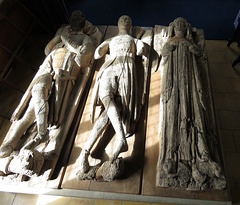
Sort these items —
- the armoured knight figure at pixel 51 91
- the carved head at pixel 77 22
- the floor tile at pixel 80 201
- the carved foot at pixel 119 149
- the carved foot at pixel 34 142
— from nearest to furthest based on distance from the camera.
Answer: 1. the carved foot at pixel 119 149
2. the carved foot at pixel 34 142
3. the armoured knight figure at pixel 51 91
4. the floor tile at pixel 80 201
5. the carved head at pixel 77 22

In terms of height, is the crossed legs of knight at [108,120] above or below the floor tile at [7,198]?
above

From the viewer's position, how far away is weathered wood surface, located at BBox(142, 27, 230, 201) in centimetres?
239

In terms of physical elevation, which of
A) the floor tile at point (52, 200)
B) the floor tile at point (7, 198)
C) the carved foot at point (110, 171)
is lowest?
the floor tile at point (7, 198)

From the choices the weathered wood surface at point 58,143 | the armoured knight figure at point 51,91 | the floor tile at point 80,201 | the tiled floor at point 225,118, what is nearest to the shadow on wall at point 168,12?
the tiled floor at point 225,118

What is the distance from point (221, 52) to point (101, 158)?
385 cm

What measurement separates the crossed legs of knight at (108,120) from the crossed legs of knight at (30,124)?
0.58 metres

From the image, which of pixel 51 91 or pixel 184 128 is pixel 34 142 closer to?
pixel 51 91

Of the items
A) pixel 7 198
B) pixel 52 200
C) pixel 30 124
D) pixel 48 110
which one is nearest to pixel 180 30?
pixel 48 110

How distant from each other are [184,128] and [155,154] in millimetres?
549

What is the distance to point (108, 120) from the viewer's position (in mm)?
2836

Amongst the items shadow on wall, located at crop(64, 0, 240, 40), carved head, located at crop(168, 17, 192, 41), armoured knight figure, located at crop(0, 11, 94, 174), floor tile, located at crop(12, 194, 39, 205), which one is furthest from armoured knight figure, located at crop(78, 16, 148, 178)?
shadow on wall, located at crop(64, 0, 240, 40)

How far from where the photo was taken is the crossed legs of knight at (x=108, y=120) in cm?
256

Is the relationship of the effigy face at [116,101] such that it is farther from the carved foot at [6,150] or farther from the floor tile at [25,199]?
the floor tile at [25,199]

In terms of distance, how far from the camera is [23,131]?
3021 mm
